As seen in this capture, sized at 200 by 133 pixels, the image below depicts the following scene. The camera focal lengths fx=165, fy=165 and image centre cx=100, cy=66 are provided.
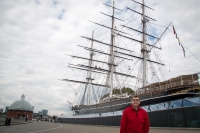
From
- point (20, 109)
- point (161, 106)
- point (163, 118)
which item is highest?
point (161, 106)

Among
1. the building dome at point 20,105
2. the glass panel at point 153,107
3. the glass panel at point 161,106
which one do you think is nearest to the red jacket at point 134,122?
the glass panel at point 161,106

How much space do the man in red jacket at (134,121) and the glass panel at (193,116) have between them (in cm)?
1351

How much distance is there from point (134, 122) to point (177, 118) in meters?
14.6

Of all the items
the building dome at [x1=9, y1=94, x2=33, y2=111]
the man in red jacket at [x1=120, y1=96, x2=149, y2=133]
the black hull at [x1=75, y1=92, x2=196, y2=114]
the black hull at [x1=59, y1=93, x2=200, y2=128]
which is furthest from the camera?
the building dome at [x1=9, y1=94, x2=33, y2=111]

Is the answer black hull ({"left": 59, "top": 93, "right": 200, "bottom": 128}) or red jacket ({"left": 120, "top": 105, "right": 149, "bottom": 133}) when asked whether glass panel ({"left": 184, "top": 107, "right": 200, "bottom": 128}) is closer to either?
black hull ({"left": 59, "top": 93, "right": 200, "bottom": 128})

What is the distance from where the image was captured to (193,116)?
1473 centimetres

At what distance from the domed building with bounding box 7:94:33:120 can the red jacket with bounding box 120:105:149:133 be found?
59.3 m

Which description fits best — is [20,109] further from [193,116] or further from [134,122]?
[134,122]

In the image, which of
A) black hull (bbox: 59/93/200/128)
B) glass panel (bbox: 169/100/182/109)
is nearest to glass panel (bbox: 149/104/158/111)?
black hull (bbox: 59/93/200/128)

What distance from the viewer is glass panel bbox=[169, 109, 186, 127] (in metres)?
15.5

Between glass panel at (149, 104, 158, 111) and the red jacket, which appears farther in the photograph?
glass panel at (149, 104, 158, 111)

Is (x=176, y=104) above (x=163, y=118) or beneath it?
above

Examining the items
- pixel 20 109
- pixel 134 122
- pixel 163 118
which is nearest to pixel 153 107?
pixel 163 118

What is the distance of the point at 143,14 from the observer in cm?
3422
